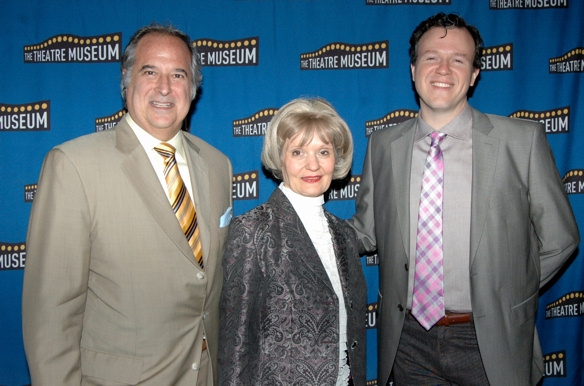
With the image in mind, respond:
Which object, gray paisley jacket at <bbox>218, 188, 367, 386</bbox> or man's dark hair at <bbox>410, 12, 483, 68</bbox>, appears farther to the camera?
man's dark hair at <bbox>410, 12, 483, 68</bbox>

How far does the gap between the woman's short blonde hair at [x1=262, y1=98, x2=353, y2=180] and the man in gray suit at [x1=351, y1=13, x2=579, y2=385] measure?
462mm

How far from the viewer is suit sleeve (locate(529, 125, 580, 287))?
1.99 metres

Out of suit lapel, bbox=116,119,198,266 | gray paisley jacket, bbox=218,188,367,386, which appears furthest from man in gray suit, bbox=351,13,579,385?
suit lapel, bbox=116,119,198,266

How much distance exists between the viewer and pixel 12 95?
2.79m

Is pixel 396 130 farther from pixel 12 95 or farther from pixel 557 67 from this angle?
pixel 12 95

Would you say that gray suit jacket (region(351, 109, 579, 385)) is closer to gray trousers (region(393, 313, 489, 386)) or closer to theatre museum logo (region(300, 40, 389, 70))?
gray trousers (region(393, 313, 489, 386))

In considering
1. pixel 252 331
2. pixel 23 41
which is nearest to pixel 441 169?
pixel 252 331

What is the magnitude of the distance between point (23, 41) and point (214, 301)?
2109mm

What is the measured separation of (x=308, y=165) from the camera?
1.78 meters

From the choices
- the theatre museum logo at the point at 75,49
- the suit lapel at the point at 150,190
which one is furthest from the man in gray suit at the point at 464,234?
the theatre museum logo at the point at 75,49

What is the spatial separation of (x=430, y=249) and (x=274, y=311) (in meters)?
0.80

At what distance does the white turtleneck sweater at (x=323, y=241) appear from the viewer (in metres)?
1.74

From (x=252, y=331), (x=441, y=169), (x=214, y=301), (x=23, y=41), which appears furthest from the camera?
(x=23, y=41)

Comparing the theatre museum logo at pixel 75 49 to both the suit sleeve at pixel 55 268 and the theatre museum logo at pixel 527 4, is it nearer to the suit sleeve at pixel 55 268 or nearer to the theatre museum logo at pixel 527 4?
the suit sleeve at pixel 55 268
